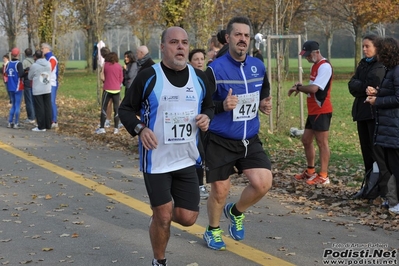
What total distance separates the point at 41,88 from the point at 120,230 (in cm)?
1125

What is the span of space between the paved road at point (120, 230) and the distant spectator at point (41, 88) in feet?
21.6

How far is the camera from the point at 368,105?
9.53 m

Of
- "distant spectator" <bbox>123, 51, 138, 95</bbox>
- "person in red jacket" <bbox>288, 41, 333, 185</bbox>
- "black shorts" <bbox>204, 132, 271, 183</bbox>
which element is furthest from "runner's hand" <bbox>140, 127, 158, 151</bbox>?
"distant spectator" <bbox>123, 51, 138, 95</bbox>

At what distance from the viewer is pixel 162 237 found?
6.30 m

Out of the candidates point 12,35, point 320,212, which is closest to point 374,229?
point 320,212

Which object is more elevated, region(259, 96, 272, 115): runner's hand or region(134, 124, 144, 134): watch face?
region(259, 96, 272, 115): runner's hand

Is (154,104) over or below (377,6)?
below

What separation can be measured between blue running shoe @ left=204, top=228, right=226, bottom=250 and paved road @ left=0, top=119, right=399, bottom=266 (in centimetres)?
7

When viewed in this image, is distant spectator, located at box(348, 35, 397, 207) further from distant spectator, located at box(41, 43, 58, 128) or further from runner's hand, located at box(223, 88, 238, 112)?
distant spectator, located at box(41, 43, 58, 128)

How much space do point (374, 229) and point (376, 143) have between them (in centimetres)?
117

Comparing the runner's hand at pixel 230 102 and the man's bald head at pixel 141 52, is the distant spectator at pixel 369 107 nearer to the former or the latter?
the runner's hand at pixel 230 102

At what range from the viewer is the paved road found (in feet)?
23.2

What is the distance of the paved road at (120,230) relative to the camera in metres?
7.06

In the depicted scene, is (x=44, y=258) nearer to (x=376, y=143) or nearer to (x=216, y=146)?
(x=216, y=146)
